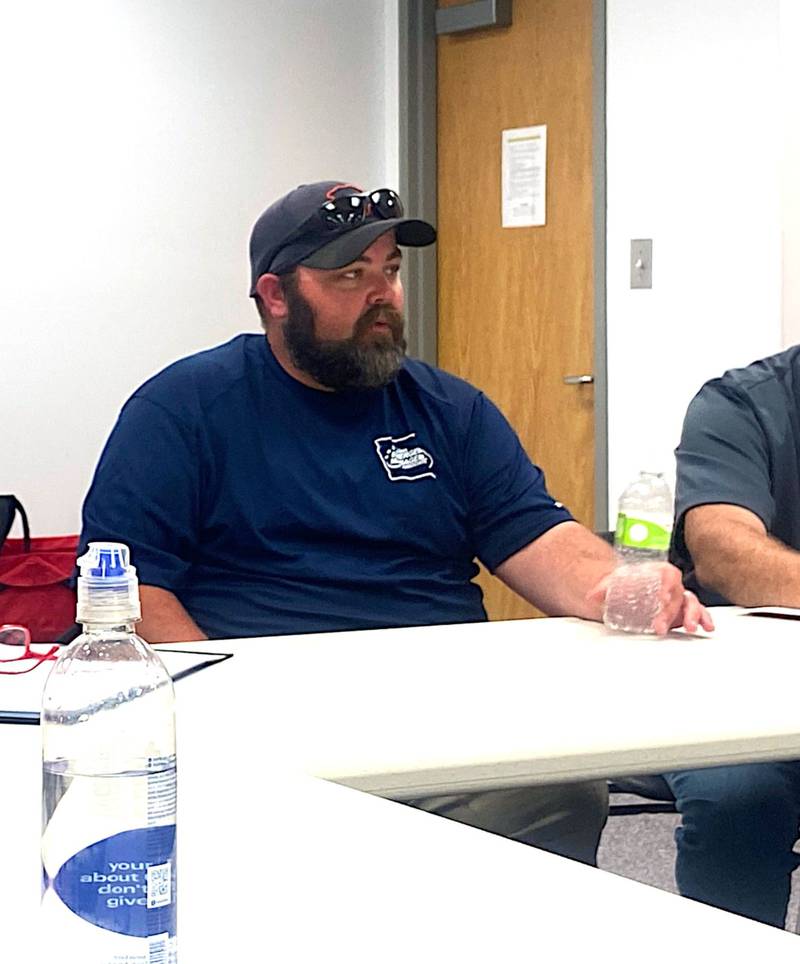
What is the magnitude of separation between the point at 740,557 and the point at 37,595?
1742 millimetres

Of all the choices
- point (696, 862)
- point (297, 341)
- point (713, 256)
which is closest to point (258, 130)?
point (713, 256)

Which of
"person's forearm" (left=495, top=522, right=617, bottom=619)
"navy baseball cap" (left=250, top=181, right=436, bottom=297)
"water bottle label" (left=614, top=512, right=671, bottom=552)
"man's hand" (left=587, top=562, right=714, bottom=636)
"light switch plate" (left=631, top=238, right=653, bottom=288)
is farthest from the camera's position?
"light switch plate" (left=631, top=238, right=653, bottom=288)

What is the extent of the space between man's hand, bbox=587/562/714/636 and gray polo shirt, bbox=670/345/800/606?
0.51m

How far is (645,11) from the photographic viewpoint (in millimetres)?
4387

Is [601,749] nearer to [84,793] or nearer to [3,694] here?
[3,694]

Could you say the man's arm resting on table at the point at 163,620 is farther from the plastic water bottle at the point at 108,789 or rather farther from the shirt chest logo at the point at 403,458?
the plastic water bottle at the point at 108,789

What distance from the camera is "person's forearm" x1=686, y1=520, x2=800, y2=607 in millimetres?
2338

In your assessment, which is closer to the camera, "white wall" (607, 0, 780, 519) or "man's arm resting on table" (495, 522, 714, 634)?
"man's arm resting on table" (495, 522, 714, 634)

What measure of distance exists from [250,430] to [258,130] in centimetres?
275

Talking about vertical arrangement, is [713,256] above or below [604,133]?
below

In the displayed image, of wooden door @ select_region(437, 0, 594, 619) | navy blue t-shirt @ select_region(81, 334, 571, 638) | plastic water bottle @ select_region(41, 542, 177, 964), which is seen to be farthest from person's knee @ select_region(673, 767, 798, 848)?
wooden door @ select_region(437, 0, 594, 619)

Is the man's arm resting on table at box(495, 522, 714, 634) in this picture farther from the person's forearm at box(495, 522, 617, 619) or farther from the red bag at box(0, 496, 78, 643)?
the red bag at box(0, 496, 78, 643)

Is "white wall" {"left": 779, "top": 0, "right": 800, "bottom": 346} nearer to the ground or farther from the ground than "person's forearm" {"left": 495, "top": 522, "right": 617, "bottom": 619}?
farther from the ground

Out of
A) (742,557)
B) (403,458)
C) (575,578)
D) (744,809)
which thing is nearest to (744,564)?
(742,557)
